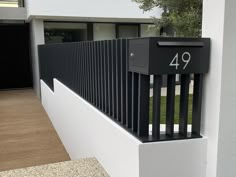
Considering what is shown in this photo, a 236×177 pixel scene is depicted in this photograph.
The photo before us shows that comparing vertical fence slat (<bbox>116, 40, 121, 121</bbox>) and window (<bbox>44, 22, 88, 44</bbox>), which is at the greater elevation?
window (<bbox>44, 22, 88, 44</bbox>)

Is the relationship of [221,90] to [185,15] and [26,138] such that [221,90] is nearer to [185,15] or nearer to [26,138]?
[185,15]

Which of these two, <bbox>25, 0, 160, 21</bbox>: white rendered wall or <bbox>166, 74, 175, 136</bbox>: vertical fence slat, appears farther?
<bbox>25, 0, 160, 21</bbox>: white rendered wall

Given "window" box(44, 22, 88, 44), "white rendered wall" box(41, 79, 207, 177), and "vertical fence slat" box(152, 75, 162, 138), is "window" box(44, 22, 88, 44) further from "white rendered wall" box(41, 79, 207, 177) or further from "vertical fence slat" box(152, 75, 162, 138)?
"vertical fence slat" box(152, 75, 162, 138)

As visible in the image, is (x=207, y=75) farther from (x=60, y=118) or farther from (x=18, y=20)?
(x=18, y=20)

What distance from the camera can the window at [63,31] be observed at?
10533mm

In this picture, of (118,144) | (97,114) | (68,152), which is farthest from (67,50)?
(118,144)

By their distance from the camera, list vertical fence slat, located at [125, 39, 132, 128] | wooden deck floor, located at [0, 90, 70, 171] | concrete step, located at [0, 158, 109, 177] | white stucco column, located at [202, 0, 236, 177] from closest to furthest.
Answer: white stucco column, located at [202, 0, 236, 177], vertical fence slat, located at [125, 39, 132, 128], concrete step, located at [0, 158, 109, 177], wooden deck floor, located at [0, 90, 70, 171]

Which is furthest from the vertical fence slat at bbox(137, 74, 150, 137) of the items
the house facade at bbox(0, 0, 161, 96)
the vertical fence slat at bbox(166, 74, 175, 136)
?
the house facade at bbox(0, 0, 161, 96)

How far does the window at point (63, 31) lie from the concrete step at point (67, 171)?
325 inches

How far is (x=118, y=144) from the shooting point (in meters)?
2.32

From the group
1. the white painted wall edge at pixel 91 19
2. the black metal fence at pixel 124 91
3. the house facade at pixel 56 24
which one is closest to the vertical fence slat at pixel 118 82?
the black metal fence at pixel 124 91

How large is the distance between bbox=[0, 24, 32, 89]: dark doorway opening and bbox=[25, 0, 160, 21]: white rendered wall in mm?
3225

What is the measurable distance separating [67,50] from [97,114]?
2861 mm

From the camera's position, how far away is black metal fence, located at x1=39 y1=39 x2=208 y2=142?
75.8 inches
